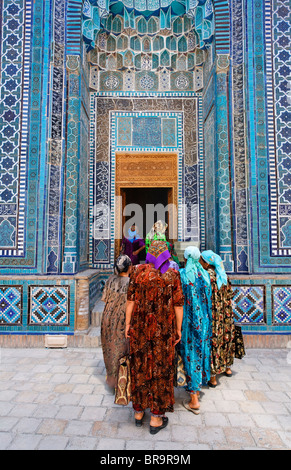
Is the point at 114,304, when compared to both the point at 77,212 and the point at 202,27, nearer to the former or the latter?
the point at 77,212

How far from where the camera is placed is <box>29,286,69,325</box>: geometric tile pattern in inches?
148

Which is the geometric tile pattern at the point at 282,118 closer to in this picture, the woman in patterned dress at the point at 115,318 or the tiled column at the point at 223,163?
the tiled column at the point at 223,163

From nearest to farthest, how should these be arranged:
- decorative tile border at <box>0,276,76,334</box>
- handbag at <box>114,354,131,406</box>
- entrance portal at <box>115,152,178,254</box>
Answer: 1. handbag at <box>114,354,131,406</box>
2. decorative tile border at <box>0,276,76,334</box>
3. entrance portal at <box>115,152,178,254</box>

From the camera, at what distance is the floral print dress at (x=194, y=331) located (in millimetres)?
2320

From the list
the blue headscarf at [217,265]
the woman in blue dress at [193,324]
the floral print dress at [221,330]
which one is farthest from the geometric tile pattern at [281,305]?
the woman in blue dress at [193,324]

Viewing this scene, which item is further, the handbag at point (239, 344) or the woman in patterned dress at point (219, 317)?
the handbag at point (239, 344)

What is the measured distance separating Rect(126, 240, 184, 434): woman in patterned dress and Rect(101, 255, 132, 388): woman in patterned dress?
54cm

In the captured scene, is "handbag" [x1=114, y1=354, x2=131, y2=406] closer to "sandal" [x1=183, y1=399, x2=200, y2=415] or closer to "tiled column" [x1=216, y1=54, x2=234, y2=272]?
"sandal" [x1=183, y1=399, x2=200, y2=415]

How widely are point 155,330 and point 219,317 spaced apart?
935 mm

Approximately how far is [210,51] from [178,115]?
3.59 feet

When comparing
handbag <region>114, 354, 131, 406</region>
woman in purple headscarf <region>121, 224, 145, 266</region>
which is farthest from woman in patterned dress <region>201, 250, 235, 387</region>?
woman in purple headscarf <region>121, 224, 145, 266</region>

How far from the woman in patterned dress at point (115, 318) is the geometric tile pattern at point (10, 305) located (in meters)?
1.67

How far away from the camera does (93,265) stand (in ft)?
16.5

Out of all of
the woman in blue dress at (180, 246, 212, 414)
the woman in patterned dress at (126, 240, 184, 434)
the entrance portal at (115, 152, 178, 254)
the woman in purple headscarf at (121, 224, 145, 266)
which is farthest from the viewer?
the entrance portal at (115, 152, 178, 254)
